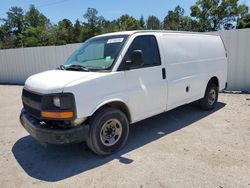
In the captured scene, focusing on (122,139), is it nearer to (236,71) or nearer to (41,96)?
(41,96)

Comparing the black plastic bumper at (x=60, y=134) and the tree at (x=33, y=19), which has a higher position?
the tree at (x=33, y=19)

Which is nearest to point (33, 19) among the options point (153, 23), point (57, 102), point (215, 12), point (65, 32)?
point (65, 32)

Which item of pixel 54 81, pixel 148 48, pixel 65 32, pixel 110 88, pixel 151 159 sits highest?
pixel 65 32

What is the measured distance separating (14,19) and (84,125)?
7104cm

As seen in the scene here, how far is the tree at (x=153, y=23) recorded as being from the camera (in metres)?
Result: 62.1

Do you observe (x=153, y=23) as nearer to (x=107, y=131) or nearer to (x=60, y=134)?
(x=107, y=131)

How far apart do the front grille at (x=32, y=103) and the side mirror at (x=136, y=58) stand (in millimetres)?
1628

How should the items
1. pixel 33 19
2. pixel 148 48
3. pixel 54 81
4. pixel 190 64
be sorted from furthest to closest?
pixel 33 19
pixel 190 64
pixel 148 48
pixel 54 81

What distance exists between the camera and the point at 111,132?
4.29 metres

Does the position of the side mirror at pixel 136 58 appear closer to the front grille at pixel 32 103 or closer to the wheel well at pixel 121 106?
the wheel well at pixel 121 106

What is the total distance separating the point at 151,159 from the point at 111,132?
85cm

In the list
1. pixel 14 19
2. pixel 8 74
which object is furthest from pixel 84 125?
pixel 14 19

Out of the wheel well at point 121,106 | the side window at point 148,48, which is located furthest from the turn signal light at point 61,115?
the side window at point 148,48

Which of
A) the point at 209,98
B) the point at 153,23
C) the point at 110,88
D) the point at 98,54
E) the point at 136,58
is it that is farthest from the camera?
the point at 153,23
